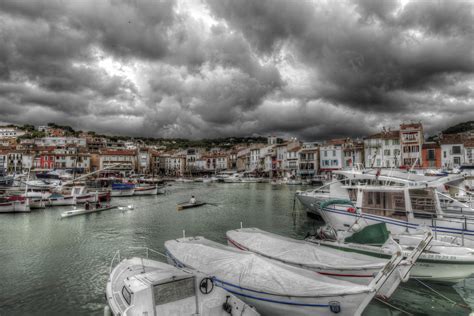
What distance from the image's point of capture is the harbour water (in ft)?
35.6

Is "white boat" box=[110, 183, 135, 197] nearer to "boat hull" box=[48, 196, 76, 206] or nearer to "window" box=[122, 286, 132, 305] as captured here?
"boat hull" box=[48, 196, 76, 206]

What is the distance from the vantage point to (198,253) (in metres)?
11.8

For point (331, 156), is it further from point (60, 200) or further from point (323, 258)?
point (323, 258)

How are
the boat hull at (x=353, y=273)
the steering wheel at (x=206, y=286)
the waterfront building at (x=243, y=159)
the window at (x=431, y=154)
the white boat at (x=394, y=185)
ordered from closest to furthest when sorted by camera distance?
the steering wheel at (x=206, y=286) < the boat hull at (x=353, y=273) < the white boat at (x=394, y=185) < the window at (x=431, y=154) < the waterfront building at (x=243, y=159)

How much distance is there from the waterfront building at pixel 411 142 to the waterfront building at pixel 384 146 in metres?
1.56

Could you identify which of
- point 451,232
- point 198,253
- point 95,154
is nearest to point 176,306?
point 198,253

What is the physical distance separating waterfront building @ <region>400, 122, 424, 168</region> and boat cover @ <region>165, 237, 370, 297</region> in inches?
2700

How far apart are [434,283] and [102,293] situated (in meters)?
13.5

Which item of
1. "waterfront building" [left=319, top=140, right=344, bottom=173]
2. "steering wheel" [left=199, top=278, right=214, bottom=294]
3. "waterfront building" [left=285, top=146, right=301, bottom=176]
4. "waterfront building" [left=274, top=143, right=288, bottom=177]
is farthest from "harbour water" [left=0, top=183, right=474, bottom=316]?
"waterfront building" [left=274, top=143, right=288, bottom=177]

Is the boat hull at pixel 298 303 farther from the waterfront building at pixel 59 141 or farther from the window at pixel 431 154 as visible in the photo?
the waterfront building at pixel 59 141

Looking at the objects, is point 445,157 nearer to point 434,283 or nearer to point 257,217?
point 257,217

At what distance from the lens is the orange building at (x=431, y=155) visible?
65438 millimetres

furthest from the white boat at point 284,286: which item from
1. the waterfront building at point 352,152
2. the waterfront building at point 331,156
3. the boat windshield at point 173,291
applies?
the waterfront building at point 331,156

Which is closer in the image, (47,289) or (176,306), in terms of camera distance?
(176,306)
